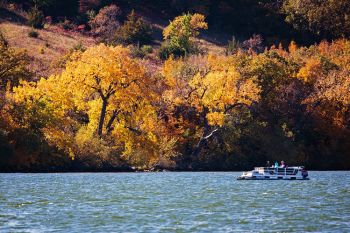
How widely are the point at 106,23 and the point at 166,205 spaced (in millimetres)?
94315

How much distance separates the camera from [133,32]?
463 ft

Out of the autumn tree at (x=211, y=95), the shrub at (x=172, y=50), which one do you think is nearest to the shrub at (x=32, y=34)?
the shrub at (x=172, y=50)

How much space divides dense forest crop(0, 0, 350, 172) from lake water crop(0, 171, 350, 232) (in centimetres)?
1411

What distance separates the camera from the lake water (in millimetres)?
41656

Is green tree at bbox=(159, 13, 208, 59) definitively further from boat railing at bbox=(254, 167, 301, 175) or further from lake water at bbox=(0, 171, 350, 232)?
lake water at bbox=(0, 171, 350, 232)

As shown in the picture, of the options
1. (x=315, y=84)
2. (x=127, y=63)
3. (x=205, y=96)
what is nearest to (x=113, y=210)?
(x=127, y=63)

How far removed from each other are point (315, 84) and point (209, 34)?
44.4 metres

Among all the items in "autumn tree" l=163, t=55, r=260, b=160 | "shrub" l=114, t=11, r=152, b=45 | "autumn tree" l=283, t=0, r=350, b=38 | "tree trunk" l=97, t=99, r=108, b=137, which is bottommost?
"tree trunk" l=97, t=99, r=108, b=137

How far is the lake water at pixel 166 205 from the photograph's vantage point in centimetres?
4166

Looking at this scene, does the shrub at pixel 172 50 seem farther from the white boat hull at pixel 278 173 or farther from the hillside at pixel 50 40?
the white boat hull at pixel 278 173

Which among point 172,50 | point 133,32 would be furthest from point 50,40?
point 172,50

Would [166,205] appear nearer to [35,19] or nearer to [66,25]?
[35,19]

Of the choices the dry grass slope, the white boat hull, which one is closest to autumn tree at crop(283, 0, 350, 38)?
the dry grass slope

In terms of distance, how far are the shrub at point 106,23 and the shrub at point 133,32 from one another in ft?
4.55
